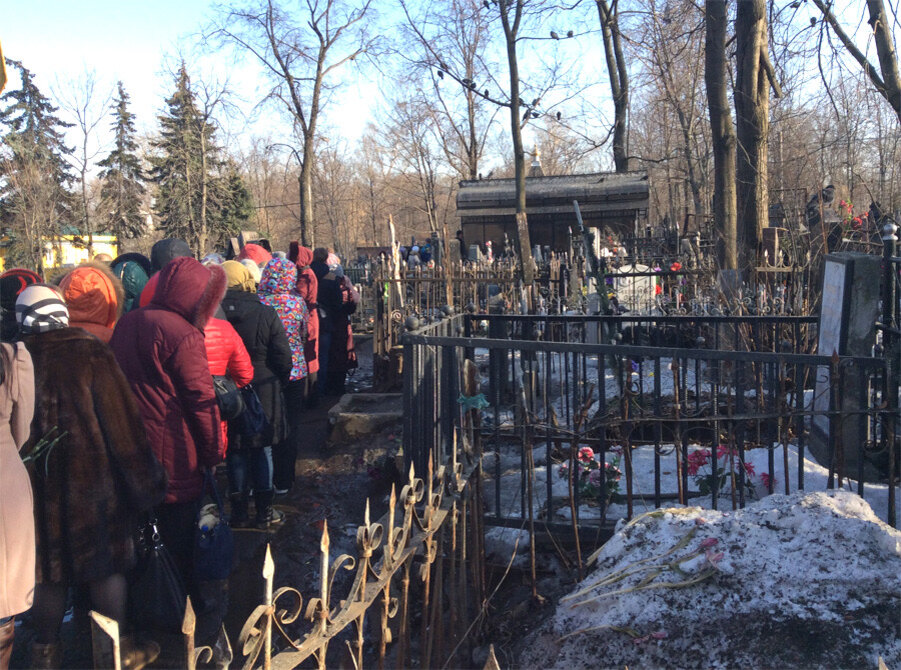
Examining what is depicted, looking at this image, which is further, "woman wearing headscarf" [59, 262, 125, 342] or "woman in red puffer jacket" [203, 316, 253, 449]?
"woman in red puffer jacket" [203, 316, 253, 449]

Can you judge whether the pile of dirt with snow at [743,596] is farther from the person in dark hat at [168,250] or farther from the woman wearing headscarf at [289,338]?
the person in dark hat at [168,250]

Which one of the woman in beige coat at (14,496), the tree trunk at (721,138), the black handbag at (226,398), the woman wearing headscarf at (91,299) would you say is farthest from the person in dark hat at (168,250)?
the tree trunk at (721,138)

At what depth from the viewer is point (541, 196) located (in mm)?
23672

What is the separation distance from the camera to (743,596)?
99.3 inches

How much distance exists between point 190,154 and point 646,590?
2757cm

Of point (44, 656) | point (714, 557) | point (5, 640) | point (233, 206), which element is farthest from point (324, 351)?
point (233, 206)

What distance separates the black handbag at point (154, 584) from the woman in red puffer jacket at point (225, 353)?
2.75 ft

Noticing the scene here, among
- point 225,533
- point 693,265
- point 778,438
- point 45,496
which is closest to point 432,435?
point 225,533

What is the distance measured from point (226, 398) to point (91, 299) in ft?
2.91

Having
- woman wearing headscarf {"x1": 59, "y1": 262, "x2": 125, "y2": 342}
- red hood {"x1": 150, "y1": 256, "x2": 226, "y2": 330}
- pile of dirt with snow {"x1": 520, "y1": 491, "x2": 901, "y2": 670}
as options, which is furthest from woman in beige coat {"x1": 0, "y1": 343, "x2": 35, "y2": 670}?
pile of dirt with snow {"x1": 520, "y1": 491, "x2": 901, "y2": 670}

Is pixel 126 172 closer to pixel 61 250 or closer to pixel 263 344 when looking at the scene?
pixel 61 250

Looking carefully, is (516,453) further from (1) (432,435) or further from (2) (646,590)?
(2) (646,590)

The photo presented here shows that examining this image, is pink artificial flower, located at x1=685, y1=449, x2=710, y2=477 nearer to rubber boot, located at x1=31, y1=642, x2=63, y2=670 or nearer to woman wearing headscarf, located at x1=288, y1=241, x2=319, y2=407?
rubber boot, located at x1=31, y1=642, x2=63, y2=670

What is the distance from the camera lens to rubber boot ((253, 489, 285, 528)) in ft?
17.1
